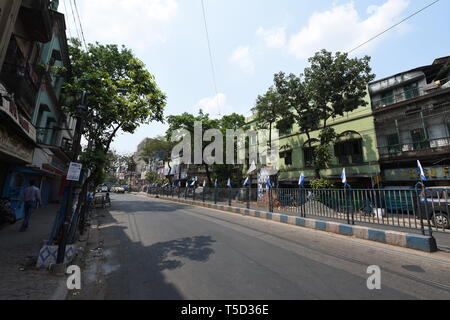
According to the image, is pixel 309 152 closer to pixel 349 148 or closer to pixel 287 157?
pixel 287 157

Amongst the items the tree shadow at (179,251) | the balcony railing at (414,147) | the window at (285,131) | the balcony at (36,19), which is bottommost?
the tree shadow at (179,251)

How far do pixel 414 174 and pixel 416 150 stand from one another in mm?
1897

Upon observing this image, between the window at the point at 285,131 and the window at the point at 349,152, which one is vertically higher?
the window at the point at 285,131

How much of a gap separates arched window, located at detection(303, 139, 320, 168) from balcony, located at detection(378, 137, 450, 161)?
19.6 ft

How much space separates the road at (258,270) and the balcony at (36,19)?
8.23 metres

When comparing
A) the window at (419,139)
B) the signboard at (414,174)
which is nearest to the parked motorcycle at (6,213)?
the signboard at (414,174)

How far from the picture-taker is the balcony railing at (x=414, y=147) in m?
14.4

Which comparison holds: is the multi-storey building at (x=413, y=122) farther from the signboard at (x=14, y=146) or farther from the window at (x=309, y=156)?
the signboard at (x=14, y=146)

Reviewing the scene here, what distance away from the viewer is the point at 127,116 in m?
7.27

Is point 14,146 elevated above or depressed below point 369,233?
above

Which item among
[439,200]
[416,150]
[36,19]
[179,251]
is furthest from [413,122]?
[36,19]

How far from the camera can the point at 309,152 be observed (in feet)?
74.3

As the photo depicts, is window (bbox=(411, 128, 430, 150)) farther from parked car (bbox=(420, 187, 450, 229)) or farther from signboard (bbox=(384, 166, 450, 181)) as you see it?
parked car (bbox=(420, 187, 450, 229))
